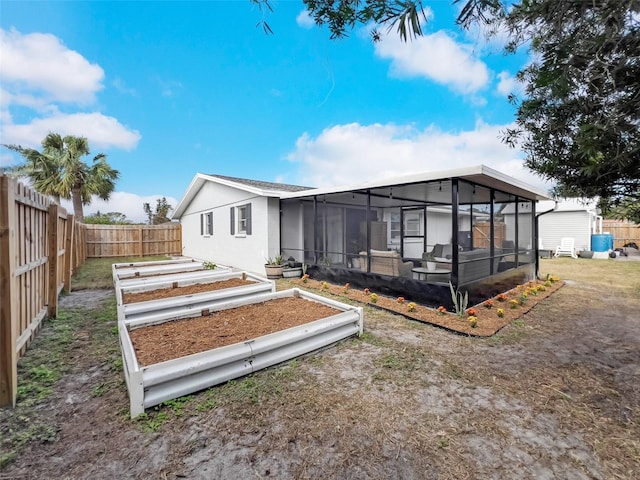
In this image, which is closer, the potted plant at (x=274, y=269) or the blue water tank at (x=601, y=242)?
the potted plant at (x=274, y=269)

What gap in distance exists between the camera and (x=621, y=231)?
18062mm

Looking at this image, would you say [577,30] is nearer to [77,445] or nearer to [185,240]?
[77,445]

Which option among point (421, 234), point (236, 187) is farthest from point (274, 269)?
point (421, 234)

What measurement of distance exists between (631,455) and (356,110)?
32.8 ft

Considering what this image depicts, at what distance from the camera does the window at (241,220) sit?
9.94 metres

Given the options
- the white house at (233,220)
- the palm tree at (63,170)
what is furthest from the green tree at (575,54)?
the palm tree at (63,170)

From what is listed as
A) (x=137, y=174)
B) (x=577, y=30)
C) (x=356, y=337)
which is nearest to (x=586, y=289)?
(x=356, y=337)

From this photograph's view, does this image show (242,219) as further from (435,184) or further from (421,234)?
(421,234)

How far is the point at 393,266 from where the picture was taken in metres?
6.49

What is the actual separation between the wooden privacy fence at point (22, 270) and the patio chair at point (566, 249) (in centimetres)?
2076

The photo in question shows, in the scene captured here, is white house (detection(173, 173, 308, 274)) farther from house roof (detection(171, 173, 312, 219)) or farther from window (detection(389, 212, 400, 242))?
window (detection(389, 212, 400, 242))

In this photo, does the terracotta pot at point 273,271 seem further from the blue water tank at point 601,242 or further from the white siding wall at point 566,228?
the blue water tank at point 601,242

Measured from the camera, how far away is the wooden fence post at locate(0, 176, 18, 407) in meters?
2.40

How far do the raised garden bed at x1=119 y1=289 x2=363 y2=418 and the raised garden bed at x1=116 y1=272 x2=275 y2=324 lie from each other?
39 cm
